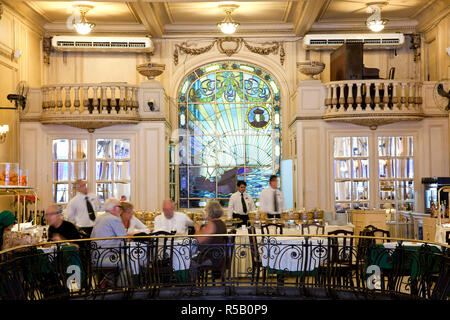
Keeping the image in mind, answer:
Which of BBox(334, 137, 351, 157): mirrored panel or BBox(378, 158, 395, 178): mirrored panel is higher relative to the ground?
BBox(334, 137, 351, 157): mirrored panel

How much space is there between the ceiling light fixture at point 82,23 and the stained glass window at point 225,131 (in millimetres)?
2864

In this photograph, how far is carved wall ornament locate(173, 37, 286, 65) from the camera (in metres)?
15.1

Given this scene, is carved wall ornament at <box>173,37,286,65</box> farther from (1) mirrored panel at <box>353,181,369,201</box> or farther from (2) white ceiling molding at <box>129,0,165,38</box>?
(1) mirrored panel at <box>353,181,369,201</box>

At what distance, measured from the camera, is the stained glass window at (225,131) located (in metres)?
15.1

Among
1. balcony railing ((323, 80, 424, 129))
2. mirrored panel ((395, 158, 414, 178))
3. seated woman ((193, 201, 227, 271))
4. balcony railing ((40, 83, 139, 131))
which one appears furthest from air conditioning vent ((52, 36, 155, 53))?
seated woman ((193, 201, 227, 271))

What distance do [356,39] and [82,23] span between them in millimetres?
6051

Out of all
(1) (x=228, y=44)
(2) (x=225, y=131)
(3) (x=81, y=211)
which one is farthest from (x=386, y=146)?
(3) (x=81, y=211)

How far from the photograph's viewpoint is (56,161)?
13391 millimetres

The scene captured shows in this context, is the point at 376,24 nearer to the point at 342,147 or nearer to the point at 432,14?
the point at 432,14

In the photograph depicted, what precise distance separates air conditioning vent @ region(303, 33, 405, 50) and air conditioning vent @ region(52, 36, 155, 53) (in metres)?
3.75

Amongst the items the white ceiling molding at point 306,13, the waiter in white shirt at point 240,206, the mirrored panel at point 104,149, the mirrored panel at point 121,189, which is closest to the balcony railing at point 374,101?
the white ceiling molding at point 306,13

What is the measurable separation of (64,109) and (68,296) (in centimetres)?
663

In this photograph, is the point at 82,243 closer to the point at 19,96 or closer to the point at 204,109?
the point at 19,96

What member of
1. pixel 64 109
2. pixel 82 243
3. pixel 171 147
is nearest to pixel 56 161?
pixel 64 109
